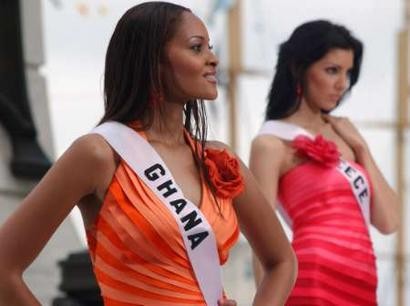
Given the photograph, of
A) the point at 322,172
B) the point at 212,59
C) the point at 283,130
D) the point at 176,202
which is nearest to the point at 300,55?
the point at 283,130

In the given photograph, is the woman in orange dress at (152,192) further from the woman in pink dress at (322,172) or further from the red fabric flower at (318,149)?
the red fabric flower at (318,149)

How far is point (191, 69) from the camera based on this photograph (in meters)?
2.70

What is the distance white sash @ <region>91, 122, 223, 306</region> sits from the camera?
2.59 m

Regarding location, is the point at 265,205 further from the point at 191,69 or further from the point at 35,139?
the point at 35,139

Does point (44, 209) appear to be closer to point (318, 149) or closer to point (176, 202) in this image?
point (176, 202)

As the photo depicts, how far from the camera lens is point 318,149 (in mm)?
3896

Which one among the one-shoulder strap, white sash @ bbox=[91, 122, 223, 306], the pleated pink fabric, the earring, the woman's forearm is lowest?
the pleated pink fabric

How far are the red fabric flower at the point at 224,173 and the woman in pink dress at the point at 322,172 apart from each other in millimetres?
852

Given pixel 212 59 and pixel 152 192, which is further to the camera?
pixel 212 59

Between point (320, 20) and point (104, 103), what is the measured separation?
1.55 metres

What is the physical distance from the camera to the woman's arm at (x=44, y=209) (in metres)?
2.56

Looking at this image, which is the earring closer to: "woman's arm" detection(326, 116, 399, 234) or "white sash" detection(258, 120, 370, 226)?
"white sash" detection(258, 120, 370, 226)

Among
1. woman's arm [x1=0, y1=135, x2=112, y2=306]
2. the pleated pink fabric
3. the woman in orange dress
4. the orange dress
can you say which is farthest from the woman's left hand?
woman's arm [x1=0, y1=135, x2=112, y2=306]

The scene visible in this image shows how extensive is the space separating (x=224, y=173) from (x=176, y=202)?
0.65 feet
